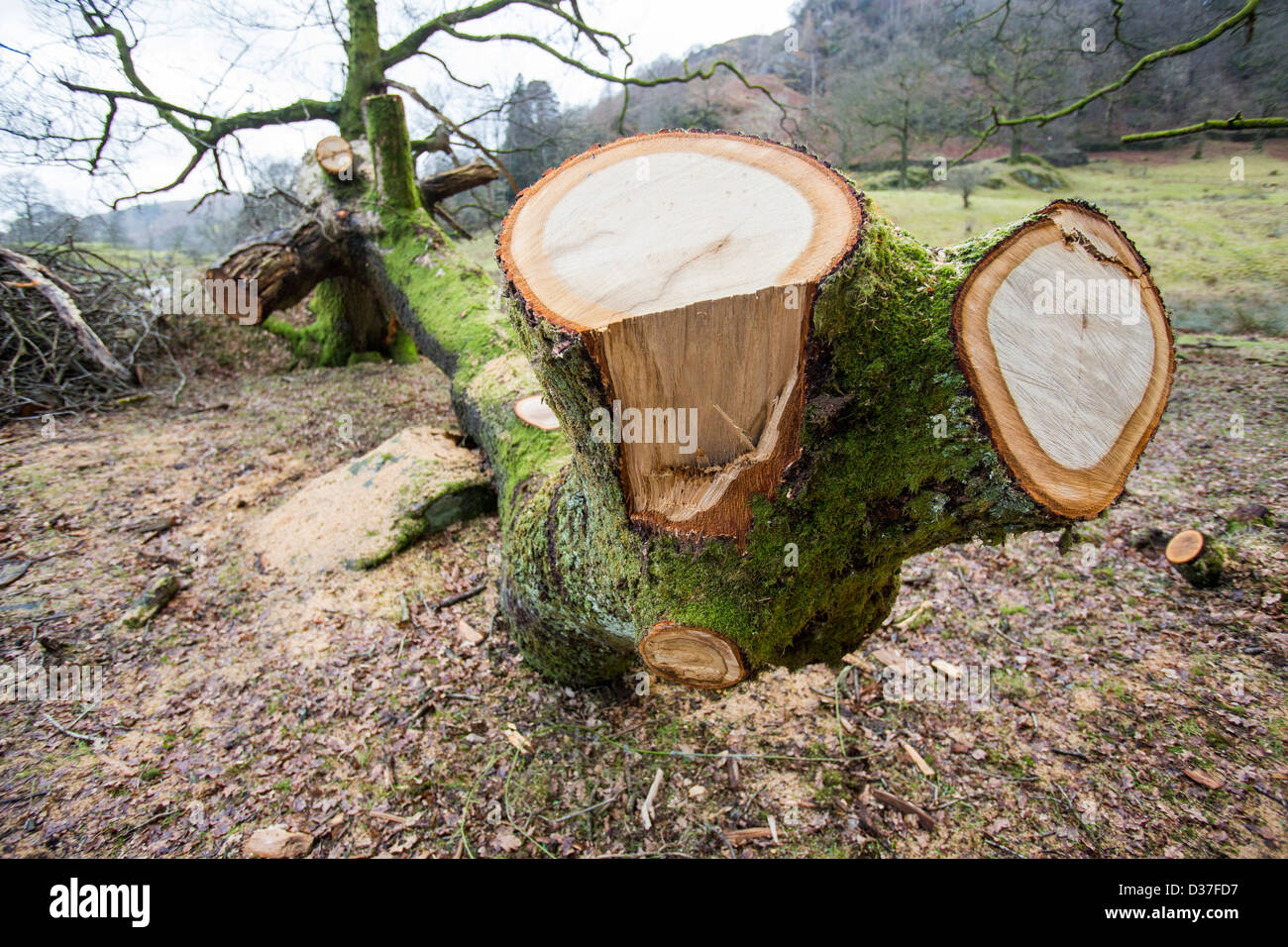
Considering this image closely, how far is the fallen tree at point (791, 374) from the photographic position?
136cm

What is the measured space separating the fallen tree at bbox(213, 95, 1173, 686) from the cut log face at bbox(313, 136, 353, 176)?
211 inches

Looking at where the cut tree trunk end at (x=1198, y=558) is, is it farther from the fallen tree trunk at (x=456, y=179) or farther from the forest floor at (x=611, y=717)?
the fallen tree trunk at (x=456, y=179)

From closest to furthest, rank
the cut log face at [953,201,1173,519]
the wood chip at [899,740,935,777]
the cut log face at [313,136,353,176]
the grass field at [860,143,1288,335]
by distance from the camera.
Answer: the cut log face at [953,201,1173,519]
the wood chip at [899,740,935,777]
the cut log face at [313,136,353,176]
the grass field at [860,143,1288,335]

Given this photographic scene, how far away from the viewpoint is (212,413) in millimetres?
5508

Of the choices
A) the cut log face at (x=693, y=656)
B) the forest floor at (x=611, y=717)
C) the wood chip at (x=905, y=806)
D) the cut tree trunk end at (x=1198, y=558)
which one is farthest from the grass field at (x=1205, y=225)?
the cut log face at (x=693, y=656)

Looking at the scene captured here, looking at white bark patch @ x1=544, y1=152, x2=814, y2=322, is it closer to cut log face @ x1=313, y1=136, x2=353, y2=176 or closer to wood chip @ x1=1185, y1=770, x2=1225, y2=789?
wood chip @ x1=1185, y1=770, x2=1225, y2=789

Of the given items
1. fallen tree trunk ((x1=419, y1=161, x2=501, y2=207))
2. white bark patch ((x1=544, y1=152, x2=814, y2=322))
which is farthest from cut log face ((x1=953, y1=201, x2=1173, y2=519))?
fallen tree trunk ((x1=419, y1=161, x2=501, y2=207))

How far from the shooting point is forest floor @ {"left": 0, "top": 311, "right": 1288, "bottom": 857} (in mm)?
2070

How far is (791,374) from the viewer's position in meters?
1.45

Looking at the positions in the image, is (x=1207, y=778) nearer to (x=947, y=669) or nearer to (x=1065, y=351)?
(x=947, y=669)

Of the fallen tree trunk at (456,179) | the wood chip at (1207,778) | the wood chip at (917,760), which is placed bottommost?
the wood chip at (917,760)

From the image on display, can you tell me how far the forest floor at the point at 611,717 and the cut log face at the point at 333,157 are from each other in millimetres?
3754

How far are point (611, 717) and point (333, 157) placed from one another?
6119mm
